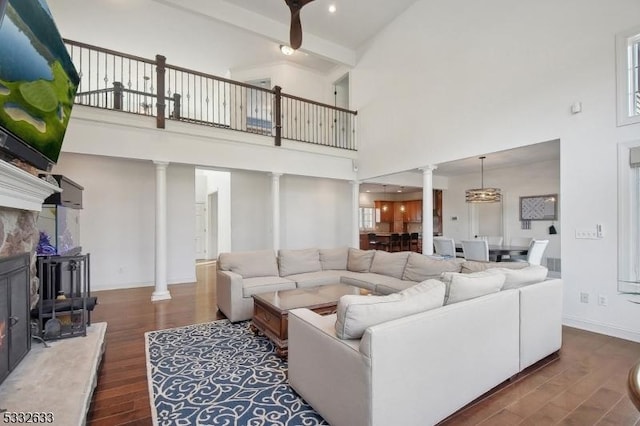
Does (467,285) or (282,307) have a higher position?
(467,285)

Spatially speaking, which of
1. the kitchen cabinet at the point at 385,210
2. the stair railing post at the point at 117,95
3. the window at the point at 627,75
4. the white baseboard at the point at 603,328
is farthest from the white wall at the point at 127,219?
the kitchen cabinet at the point at 385,210

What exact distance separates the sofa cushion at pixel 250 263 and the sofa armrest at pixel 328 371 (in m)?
2.26

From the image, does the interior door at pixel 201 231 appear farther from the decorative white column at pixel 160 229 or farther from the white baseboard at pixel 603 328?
the white baseboard at pixel 603 328

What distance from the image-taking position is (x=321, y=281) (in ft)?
14.6

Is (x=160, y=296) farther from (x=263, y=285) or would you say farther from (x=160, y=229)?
(x=263, y=285)

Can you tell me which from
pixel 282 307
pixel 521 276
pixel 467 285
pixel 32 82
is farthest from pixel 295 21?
pixel 521 276

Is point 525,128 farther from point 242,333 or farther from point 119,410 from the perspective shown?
point 119,410

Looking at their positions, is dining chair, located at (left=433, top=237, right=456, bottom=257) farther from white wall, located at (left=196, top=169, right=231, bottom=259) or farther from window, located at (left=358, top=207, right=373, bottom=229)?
window, located at (left=358, top=207, right=373, bottom=229)

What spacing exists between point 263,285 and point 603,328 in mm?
4015

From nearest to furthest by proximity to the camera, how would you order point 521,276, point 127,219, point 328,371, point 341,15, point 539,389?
point 328,371 → point 539,389 → point 521,276 → point 127,219 → point 341,15

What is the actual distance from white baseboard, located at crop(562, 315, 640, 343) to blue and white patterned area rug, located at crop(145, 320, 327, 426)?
355 cm

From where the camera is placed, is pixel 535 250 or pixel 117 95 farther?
pixel 117 95

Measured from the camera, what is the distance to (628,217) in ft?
10.9

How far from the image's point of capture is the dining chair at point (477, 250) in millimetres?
5129
